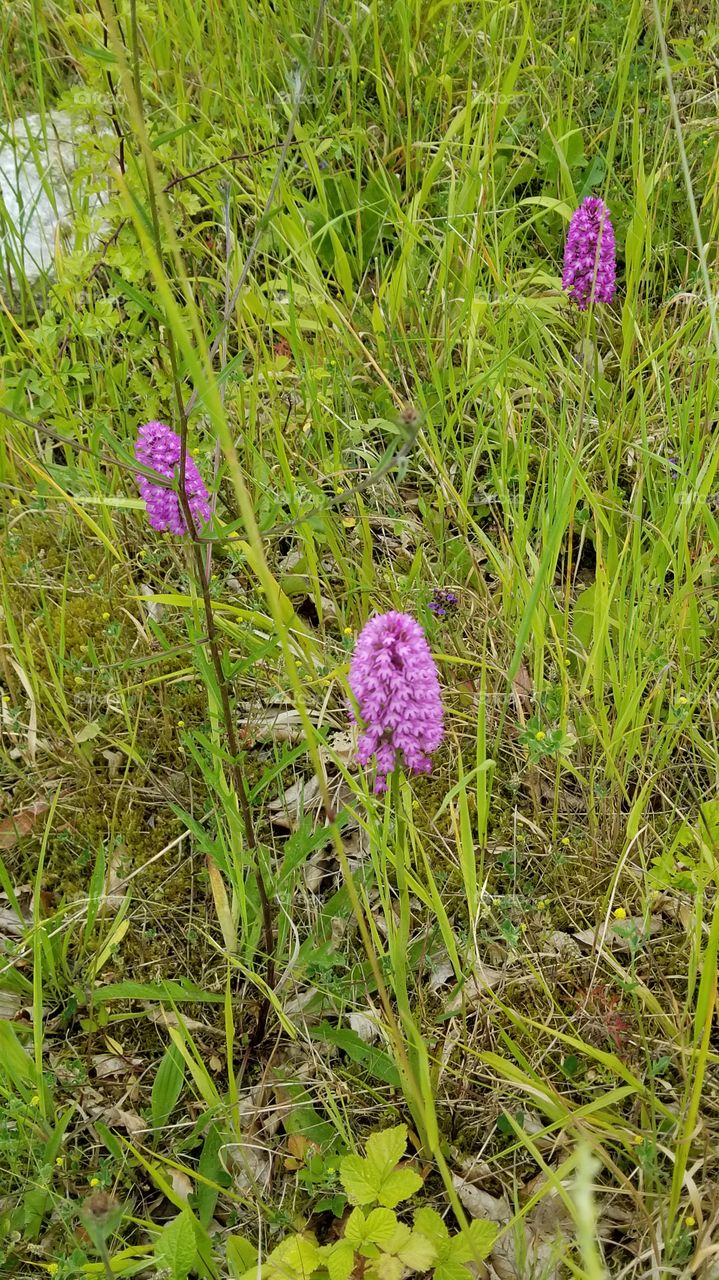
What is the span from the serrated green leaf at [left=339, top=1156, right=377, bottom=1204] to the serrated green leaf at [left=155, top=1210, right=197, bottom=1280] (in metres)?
0.23

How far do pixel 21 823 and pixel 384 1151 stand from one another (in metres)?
1.13

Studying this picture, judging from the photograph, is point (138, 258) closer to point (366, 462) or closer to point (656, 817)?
point (366, 462)

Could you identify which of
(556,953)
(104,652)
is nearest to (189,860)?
(104,652)

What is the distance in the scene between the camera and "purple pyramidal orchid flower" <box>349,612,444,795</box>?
4.42 feet

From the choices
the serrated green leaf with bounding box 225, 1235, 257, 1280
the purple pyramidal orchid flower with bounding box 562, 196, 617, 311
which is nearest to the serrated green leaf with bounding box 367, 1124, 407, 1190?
the serrated green leaf with bounding box 225, 1235, 257, 1280

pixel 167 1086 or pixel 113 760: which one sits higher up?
pixel 113 760

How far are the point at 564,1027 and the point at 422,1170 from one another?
13.4 inches

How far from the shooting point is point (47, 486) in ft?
8.12

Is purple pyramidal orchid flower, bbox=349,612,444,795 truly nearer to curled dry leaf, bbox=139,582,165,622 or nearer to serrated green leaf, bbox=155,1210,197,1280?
serrated green leaf, bbox=155,1210,197,1280

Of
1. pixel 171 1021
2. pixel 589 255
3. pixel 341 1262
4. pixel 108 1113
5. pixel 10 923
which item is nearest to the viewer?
pixel 341 1262

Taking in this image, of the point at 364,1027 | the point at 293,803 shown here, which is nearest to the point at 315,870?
the point at 293,803

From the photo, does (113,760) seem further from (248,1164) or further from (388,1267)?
(388,1267)

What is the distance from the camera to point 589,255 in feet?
7.60

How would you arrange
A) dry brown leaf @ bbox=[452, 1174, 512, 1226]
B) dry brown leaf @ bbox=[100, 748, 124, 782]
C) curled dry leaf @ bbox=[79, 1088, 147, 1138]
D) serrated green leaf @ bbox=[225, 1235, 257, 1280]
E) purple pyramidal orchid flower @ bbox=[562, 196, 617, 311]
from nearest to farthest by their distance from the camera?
1. serrated green leaf @ bbox=[225, 1235, 257, 1280]
2. dry brown leaf @ bbox=[452, 1174, 512, 1226]
3. curled dry leaf @ bbox=[79, 1088, 147, 1138]
4. dry brown leaf @ bbox=[100, 748, 124, 782]
5. purple pyramidal orchid flower @ bbox=[562, 196, 617, 311]
